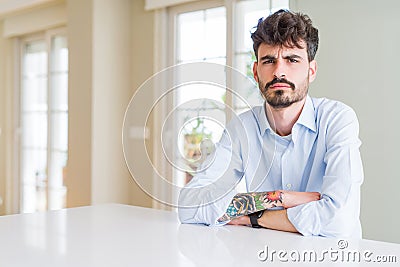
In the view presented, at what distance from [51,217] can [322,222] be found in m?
0.85

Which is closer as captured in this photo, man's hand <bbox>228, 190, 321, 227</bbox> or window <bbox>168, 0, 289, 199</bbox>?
man's hand <bbox>228, 190, 321, 227</bbox>

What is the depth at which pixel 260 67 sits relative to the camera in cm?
160

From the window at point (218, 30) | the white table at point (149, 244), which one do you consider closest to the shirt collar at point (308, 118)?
the white table at point (149, 244)

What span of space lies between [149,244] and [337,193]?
23.1 inches

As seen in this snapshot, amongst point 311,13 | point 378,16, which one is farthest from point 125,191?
point 378,16

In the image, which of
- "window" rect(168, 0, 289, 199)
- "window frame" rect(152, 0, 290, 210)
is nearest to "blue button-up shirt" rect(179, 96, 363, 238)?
"window" rect(168, 0, 289, 199)

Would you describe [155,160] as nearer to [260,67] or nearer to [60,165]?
[260,67]

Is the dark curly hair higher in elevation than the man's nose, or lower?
higher

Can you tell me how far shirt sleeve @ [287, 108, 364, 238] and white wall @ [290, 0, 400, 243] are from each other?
1.34 m

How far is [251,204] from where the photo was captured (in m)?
1.54

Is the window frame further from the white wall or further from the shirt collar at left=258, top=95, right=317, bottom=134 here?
the shirt collar at left=258, top=95, right=317, bottom=134

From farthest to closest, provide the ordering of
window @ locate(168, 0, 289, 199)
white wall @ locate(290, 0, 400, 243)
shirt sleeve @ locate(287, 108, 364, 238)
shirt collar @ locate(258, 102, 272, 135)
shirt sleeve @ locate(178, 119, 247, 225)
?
window @ locate(168, 0, 289, 199)
white wall @ locate(290, 0, 400, 243)
shirt collar @ locate(258, 102, 272, 135)
shirt sleeve @ locate(178, 119, 247, 225)
shirt sleeve @ locate(287, 108, 364, 238)

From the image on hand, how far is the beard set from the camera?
5.14 ft

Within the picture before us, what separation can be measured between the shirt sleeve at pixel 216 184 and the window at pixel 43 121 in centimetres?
365
